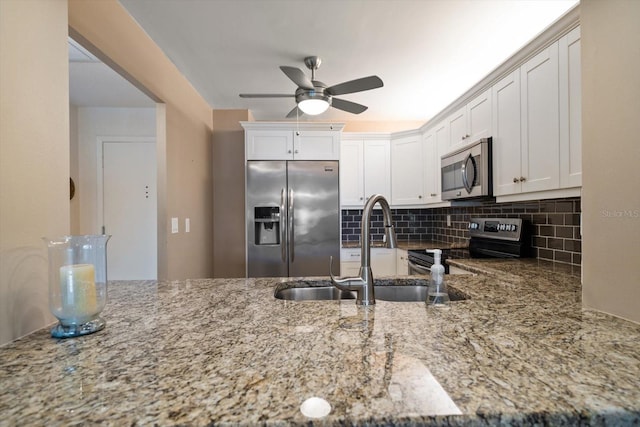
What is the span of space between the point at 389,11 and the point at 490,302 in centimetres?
179

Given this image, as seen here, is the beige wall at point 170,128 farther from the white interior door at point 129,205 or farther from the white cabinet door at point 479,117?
the white cabinet door at point 479,117

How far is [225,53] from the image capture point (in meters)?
2.42

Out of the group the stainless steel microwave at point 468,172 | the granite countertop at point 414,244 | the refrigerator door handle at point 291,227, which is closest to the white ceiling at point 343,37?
the stainless steel microwave at point 468,172

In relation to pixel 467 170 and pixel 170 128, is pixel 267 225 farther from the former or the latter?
pixel 467 170

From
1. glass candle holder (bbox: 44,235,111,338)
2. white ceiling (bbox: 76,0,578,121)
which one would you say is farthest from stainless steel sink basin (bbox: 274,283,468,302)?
white ceiling (bbox: 76,0,578,121)

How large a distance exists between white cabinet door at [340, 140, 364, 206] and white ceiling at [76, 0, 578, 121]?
33.8 inches

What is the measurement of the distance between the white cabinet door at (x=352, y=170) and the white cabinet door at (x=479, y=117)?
1430 millimetres

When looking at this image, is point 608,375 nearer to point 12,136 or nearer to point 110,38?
point 12,136

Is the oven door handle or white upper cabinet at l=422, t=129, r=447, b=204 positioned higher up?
white upper cabinet at l=422, t=129, r=447, b=204

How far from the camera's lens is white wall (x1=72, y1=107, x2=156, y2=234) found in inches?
139

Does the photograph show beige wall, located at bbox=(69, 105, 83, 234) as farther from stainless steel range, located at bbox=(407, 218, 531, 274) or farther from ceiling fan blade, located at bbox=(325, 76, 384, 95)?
stainless steel range, located at bbox=(407, 218, 531, 274)

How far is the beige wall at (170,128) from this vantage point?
5.55ft

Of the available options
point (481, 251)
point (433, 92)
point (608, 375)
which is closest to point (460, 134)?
Answer: point (433, 92)

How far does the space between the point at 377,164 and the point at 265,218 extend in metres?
1.55
